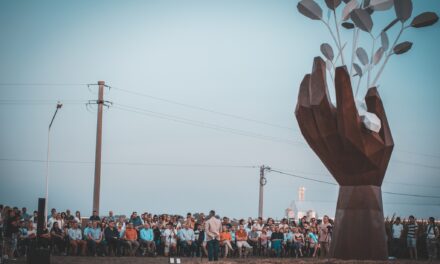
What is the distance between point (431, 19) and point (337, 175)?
472 cm

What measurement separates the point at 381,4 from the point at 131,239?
10609mm

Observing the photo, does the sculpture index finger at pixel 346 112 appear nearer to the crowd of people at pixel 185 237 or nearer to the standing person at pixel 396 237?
the crowd of people at pixel 185 237

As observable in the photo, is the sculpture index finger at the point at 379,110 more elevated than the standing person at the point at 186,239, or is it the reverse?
the sculpture index finger at the point at 379,110

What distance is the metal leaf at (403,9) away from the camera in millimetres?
16875

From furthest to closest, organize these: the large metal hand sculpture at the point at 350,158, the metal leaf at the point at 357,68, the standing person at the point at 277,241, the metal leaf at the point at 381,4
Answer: the standing person at the point at 277,241 < the metal leaf at the point at 357,68 < the metal leaf at the point at 381,4 < the large metal hand sculpture at the point at 350,158

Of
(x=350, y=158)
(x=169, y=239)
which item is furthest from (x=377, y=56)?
(x=169, y=239)

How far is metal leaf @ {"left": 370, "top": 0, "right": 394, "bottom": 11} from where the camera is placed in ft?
55.9

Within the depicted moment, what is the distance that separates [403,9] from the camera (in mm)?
16922

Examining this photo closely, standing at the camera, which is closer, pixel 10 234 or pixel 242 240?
pixel 10 234

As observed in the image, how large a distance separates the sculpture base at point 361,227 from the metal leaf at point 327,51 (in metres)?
3.91

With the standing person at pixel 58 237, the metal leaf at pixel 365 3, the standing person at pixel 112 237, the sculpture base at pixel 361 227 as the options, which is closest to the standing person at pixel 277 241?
the standing person at pixel 112 237

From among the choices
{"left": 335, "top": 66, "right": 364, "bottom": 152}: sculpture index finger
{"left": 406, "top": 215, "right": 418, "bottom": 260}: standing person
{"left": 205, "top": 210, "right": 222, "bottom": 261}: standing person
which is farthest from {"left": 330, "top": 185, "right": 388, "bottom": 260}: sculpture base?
{"left": 406, "top": 215, "right": 418, "bottom": 260}: standing person

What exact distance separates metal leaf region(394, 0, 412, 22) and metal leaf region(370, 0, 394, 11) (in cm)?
15

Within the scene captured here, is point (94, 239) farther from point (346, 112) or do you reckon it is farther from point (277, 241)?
point (346, 112)
